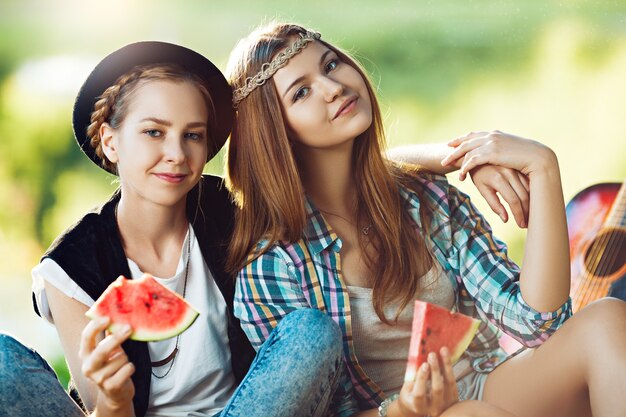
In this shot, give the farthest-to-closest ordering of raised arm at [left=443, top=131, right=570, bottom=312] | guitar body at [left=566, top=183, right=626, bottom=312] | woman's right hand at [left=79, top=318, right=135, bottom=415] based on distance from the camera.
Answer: guitar body at [left=566, top=183, right=626, bottom=312], raised arm at [left=443, top=131, right=570, bottom=312], woman's right hand at [left=79, top=318, right=135, bottom=415]

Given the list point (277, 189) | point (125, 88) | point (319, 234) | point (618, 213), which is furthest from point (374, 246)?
point (618, 213)

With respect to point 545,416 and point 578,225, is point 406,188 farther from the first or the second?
point 578,225

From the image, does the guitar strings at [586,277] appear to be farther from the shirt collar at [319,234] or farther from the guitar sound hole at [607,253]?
the shirt collar at [319,234]

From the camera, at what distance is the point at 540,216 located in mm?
2023

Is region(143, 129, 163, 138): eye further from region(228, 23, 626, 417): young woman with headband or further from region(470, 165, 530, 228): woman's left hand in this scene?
region(470, 165, 530, 228): woman's left hand

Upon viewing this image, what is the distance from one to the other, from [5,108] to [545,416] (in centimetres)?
319

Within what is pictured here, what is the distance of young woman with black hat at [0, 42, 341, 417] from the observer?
1.91 metres

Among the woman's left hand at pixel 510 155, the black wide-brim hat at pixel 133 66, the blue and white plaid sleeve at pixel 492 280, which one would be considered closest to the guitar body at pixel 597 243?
the blue and white plaid sleeve at pixel 492 280

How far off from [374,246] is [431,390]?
59 cm

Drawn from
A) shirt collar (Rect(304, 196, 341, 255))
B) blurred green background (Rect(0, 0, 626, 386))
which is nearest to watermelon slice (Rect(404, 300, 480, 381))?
shirt collar (Rect(304, 196, 341, 255))

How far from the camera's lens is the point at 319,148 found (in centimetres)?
226

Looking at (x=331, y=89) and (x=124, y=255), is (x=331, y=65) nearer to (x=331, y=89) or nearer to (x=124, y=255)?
(x=331, y=89)

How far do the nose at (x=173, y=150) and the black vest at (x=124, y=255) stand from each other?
0.78 ft

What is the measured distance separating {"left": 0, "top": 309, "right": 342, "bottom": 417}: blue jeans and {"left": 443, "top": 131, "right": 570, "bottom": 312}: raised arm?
0.50 m
